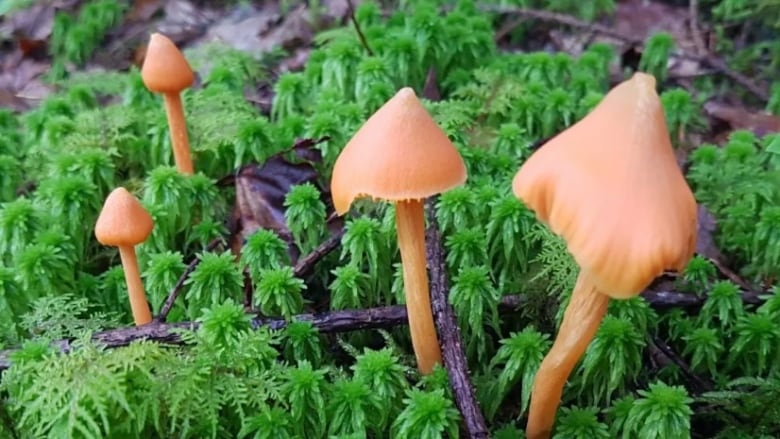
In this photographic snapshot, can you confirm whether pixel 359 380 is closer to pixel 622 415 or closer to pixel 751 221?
pixel 622 415

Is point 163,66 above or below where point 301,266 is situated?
above

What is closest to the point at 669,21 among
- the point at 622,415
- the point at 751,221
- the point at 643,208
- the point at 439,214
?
the point at 751,221

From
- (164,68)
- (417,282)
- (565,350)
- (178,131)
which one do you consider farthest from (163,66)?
(565,350)

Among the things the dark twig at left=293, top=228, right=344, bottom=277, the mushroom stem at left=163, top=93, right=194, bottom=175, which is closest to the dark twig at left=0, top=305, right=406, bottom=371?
the dark twig at left=293, top=228, right=344, bottom=277

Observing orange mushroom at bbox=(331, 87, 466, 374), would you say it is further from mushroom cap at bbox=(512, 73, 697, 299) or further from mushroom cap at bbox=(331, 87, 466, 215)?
mushroom cap at bbox=(512, 73, 697, 299)

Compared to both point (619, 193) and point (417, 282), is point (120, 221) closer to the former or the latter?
point (417, 282)

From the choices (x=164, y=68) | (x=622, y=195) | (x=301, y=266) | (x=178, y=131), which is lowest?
(x=301, y=266)
